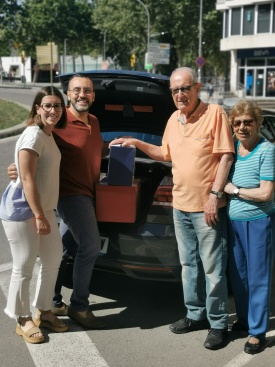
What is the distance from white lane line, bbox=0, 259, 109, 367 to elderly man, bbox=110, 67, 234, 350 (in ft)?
2.50

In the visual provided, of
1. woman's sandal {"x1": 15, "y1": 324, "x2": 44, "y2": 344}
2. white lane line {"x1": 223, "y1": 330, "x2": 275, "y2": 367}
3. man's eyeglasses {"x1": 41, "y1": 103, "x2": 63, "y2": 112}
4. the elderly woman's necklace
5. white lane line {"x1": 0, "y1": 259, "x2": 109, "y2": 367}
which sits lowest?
white lane line {"x1": 0, "y1": 259, "x2": 109, "y2": 367}

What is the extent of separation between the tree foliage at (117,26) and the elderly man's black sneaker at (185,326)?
45660 millimetres

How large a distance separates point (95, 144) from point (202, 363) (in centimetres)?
161

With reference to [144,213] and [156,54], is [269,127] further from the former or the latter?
[156,54]

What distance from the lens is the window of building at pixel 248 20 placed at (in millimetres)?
41625

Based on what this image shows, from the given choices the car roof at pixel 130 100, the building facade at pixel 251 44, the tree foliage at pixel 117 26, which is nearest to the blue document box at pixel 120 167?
the car roof at pixel 130 100

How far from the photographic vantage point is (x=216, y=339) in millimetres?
3539

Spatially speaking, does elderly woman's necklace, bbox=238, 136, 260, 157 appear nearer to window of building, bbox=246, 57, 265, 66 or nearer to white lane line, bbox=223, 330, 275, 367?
white lane line, bbox=223, 330, 275, 367

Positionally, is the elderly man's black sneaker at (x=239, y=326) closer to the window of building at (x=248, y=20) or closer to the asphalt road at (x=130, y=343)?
the asphalt road at (x=130, y=343)

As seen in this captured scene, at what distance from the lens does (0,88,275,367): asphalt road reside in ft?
10.9

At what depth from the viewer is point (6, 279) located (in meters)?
4.69

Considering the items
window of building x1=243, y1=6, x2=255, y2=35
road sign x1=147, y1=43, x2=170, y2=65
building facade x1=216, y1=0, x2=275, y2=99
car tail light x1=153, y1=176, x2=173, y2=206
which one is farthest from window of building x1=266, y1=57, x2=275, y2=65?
car tail light x1=153, y1=176, x2=173, y2=206

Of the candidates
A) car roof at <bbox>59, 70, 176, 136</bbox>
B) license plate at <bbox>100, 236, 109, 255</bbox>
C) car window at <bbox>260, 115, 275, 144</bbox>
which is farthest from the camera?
car window at <bbox>260, 115, 275, 144</bbox>

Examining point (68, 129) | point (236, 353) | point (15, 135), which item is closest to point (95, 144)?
point (68, 129)
